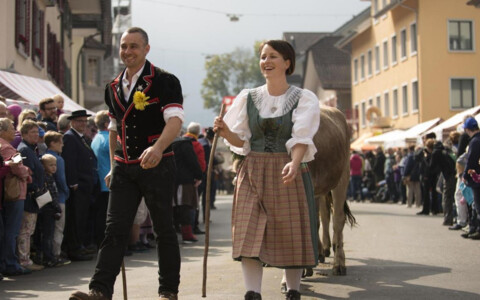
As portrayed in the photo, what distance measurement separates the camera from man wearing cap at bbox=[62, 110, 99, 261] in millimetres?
12945

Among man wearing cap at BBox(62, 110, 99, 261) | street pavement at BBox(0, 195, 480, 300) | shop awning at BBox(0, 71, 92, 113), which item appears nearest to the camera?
street pavement at BBox(0, 195, 480, 300)

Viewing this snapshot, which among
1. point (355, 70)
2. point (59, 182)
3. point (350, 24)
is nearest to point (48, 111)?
point (59, 182)

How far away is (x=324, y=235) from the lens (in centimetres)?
1202

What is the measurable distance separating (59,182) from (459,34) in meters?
38.9

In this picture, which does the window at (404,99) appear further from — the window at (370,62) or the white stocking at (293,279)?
the white stocking at (293,279)

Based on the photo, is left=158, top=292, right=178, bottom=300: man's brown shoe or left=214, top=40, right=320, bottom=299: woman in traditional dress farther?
left=158, top=292, right=178, bottom=300: man's brown shoe

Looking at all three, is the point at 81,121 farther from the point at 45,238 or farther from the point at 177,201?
the point at 177,201

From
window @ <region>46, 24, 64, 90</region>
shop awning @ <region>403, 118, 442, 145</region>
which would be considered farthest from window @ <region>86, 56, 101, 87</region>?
shop awning @ <region>403, 118, 442, 145</region>

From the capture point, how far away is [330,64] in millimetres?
74875

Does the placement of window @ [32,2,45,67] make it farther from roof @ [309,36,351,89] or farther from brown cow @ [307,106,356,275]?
roof @ [309,36,351,89]

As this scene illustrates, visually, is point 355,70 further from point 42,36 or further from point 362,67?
point 42,36

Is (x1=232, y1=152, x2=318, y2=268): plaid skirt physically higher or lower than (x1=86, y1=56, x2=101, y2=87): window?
lower

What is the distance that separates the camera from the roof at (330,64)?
72125 mm

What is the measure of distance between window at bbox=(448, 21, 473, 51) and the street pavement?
34.2 meters
